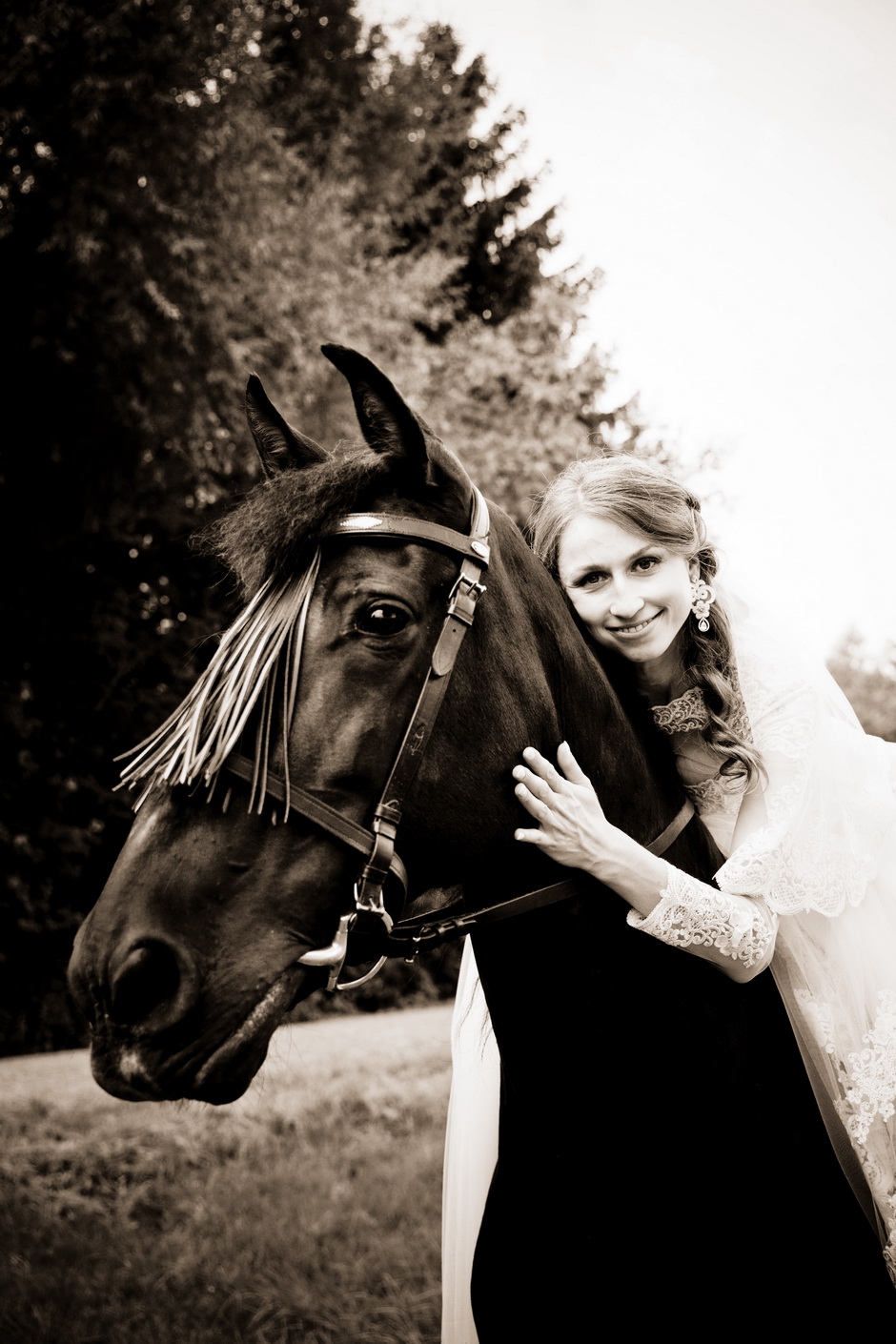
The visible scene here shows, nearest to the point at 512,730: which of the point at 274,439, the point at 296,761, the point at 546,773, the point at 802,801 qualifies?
the point at 546,773

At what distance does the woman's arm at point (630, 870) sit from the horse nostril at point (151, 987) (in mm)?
701

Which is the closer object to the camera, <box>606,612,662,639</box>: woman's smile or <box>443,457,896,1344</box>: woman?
<box>443,457,896,1344</box>: woman

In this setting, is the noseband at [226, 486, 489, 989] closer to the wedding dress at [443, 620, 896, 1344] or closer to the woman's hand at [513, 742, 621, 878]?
the woman's hand at [513, 742, 621, 878]

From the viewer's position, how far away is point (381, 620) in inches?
69.7

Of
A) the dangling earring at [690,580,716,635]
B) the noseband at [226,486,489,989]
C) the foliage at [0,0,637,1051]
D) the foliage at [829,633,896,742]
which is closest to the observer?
the noseband at [226,486,489,989]

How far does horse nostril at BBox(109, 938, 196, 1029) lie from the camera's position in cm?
150

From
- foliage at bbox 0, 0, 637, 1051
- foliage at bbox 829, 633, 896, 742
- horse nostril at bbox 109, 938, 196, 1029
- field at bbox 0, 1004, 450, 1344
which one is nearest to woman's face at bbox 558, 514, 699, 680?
horse nostril at bbox 109, 938, 196, 1029

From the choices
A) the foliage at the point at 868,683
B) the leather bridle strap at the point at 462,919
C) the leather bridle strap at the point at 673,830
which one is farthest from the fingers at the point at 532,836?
the foliage at the point at 868,683

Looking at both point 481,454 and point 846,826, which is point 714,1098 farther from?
point 481,454

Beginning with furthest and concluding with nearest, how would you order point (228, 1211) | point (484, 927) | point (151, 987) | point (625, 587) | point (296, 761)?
point (228, 1211), point (625, 587), point (484, 927), point (296, 761), point (151, 987)

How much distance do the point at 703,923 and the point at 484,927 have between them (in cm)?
47

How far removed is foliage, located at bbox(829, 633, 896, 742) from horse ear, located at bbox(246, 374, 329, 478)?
114 ft

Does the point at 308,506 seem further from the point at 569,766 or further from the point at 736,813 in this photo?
the point at 736,813

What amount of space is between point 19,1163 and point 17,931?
12.9 feet
